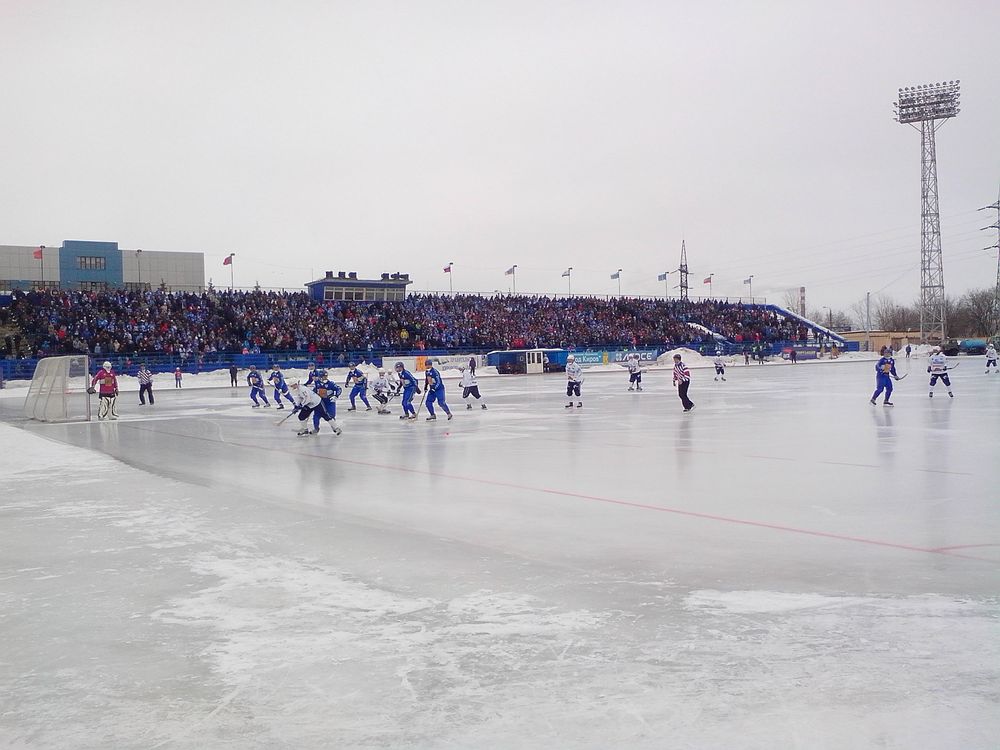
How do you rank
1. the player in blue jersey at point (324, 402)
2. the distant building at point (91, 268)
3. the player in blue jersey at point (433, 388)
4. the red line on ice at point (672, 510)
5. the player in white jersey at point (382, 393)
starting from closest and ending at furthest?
the red line on ice at point (672, 510), the player in blue jersey at point (324, 402), the player in blue jersey at point (433, 388), the player in white jersey at point (382, 393), the distant building at point (91, 268)

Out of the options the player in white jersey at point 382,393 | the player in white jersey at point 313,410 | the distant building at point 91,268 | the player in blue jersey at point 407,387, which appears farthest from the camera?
the distant building at point 91,268

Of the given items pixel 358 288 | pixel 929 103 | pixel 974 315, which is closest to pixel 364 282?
pixel 358 288

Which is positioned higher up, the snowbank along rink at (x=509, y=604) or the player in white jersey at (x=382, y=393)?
the player in white jersey at (x=382, y=393)

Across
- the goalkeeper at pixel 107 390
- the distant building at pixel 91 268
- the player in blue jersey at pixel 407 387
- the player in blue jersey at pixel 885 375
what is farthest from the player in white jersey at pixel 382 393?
the distant building at pixel 91 268

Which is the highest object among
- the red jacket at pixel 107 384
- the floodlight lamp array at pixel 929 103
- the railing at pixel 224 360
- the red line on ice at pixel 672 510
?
the floodlight lamp array at pixel 929 103

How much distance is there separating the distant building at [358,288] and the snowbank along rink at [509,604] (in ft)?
195

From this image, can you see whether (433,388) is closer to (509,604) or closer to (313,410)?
(313,410)

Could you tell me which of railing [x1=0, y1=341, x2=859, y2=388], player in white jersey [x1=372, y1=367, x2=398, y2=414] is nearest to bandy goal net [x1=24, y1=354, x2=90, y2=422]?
player in white jersey [x1=372, y1=367, x2=398, y2=414]

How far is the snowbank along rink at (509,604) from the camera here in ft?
11.1

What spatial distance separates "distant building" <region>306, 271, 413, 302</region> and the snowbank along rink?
59572 mm

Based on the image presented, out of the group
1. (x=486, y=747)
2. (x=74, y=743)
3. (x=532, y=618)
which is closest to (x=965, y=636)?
(x=532, y=618)

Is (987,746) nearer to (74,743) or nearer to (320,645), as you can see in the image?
(320,645)

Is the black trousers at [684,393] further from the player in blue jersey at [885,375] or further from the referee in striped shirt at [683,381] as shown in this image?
the player in blue jersey at [885,375]

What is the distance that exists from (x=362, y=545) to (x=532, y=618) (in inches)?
94.7
